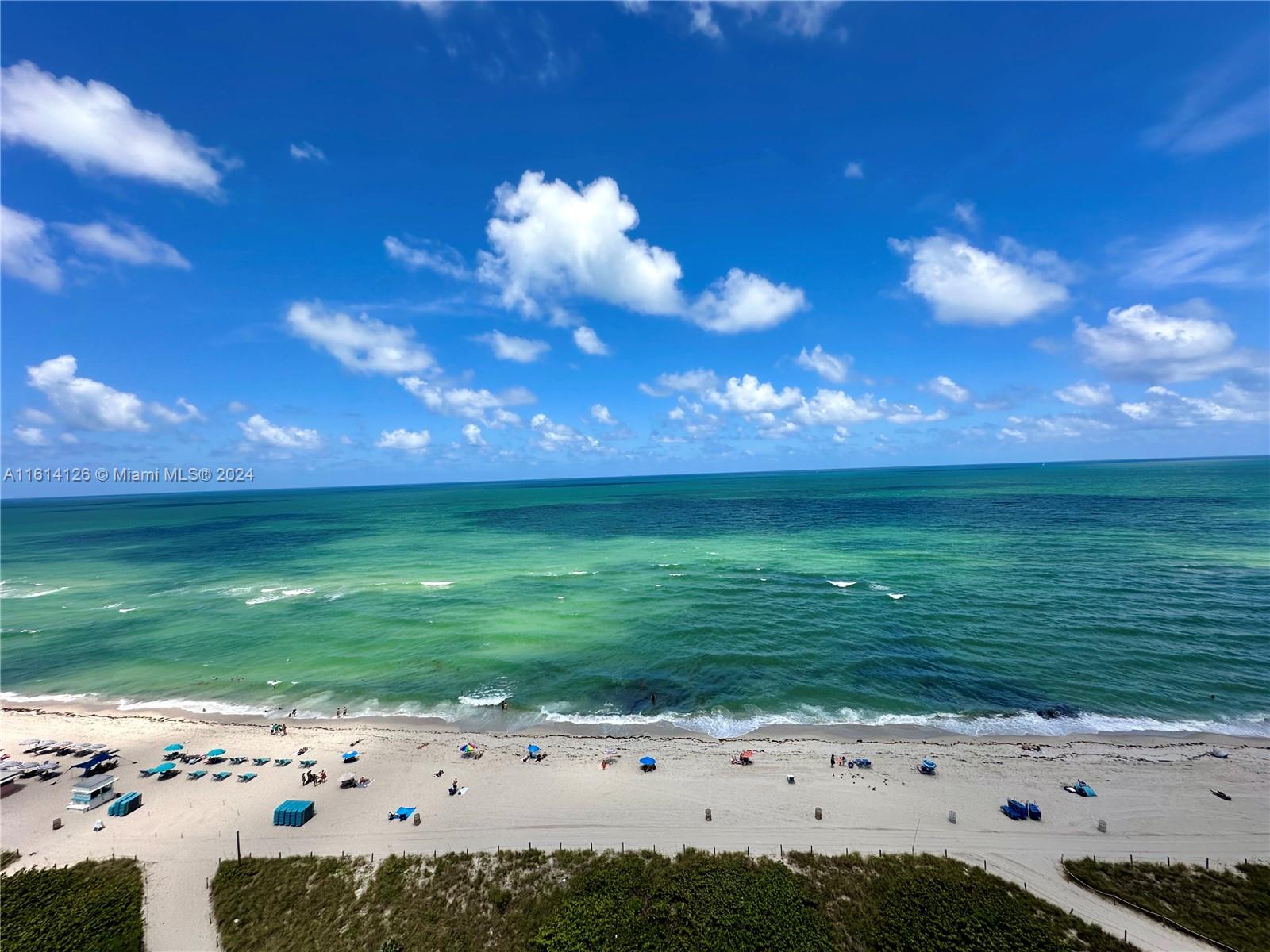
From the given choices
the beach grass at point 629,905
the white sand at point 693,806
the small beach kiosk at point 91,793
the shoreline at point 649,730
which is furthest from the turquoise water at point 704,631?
the beach grass at point 629,905

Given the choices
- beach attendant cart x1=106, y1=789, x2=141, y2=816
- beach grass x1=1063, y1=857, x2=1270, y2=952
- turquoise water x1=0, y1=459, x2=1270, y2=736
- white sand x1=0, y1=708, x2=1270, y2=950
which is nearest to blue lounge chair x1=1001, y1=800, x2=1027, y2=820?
white sand x1=0, y1=708, x2=1270, y2=950

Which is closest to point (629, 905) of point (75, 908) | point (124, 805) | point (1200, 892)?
point (75, 908)

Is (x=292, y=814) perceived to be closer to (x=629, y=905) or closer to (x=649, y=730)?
(x=629, y=905)

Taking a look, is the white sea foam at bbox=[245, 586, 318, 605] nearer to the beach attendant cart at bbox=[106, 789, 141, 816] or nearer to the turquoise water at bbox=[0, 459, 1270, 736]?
the turquoise water at bbox=[0, 459, 1270, 736]

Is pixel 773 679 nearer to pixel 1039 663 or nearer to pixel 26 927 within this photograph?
pixel 1039 663

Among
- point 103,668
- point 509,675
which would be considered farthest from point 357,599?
point 509,675

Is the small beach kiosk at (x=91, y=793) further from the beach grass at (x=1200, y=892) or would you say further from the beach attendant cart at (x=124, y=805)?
the beach grass at (x=1200, y=892)
